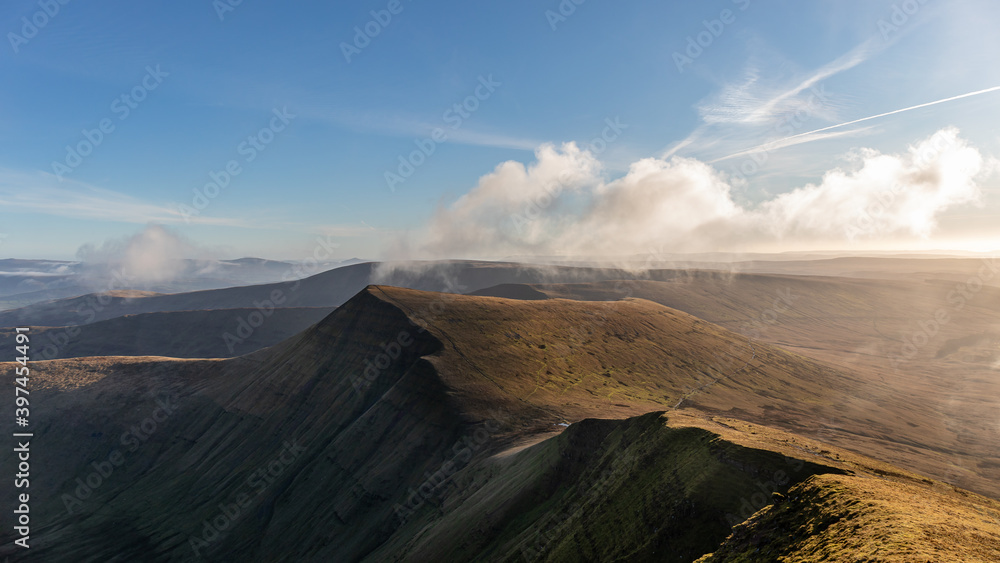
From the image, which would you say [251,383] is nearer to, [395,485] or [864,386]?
[395,485]

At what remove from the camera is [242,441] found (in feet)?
361

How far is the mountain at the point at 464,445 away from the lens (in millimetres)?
32594

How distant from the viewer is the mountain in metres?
32.6

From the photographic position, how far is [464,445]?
78.0 m

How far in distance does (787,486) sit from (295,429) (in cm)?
9917

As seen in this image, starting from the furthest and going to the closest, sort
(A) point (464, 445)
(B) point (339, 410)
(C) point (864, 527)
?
(B) point (339, 410)
(A) point (464, 445)
(C) point (864, 527)

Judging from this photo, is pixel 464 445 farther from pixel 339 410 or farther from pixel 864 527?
pixel 864 527

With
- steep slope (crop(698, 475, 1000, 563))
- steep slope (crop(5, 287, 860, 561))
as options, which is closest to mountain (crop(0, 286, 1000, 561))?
steep slope (crop(698, 475, 1000, 563))

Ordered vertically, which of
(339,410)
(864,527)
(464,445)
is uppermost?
(864,527)

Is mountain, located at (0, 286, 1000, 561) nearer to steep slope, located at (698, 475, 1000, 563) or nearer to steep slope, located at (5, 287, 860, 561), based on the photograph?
steep slope, located at (698, 475, 1000, 563)

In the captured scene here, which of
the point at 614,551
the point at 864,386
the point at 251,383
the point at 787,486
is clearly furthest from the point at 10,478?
the point at 864,386

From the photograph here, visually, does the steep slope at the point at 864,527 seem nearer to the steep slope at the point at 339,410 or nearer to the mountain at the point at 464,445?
the mountain at the point at 464,445

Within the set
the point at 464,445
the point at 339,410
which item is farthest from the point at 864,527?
the point at 339,410

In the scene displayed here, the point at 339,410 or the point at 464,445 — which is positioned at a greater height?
the point at 339,410
